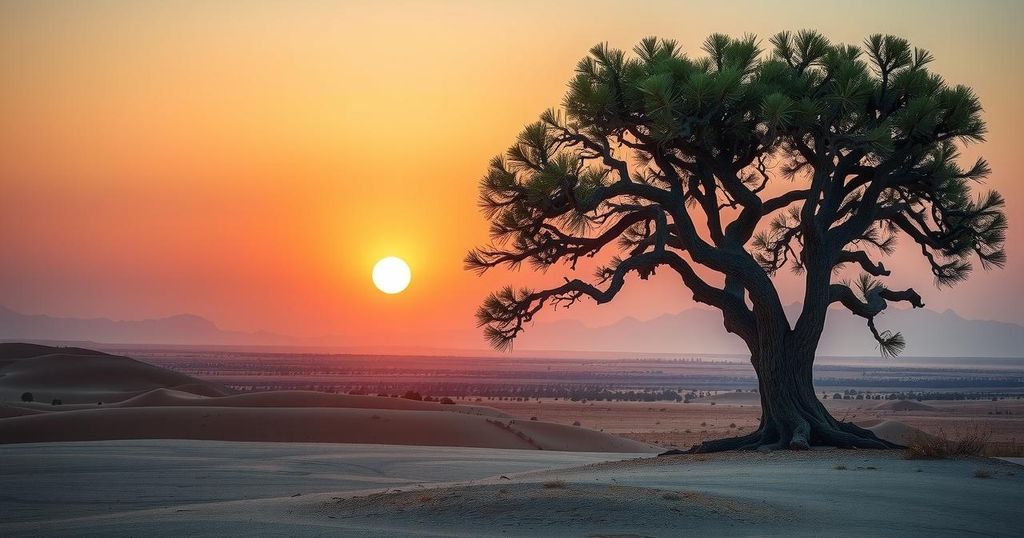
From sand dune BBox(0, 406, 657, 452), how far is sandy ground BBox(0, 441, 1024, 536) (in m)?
11.1

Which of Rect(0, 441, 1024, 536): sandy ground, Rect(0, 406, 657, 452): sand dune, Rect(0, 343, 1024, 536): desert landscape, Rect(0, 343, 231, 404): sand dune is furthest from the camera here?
Rect(0, 343, 231, 404): sand dune

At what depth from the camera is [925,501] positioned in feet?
37.5

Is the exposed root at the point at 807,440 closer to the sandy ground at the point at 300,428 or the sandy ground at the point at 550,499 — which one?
the sandy ground at the point at 550,499

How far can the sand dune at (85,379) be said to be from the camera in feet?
176

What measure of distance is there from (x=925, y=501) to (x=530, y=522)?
15.1 ft

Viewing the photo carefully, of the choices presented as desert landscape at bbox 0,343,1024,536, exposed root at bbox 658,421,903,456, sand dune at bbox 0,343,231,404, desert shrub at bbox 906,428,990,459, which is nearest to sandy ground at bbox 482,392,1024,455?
desert landscape at bbox 0,343,1024,536

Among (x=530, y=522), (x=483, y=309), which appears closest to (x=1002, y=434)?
(x=483, y=309)

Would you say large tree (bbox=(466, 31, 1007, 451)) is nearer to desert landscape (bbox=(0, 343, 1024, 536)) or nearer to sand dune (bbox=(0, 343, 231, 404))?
desert landscape (bbox=(0, 343, 1024, 536))

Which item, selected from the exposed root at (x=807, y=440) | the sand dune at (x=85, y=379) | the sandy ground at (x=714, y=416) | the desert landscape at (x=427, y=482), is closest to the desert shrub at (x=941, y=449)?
the desert landscape at (x=427, y=482)

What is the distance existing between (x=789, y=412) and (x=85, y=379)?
51.3 meters

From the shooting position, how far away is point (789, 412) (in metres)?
18.6

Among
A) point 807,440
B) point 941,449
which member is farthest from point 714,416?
point 941,449

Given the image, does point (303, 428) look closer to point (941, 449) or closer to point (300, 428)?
point (300, 428)

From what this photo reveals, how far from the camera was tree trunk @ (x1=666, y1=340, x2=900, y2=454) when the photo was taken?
722 inches
